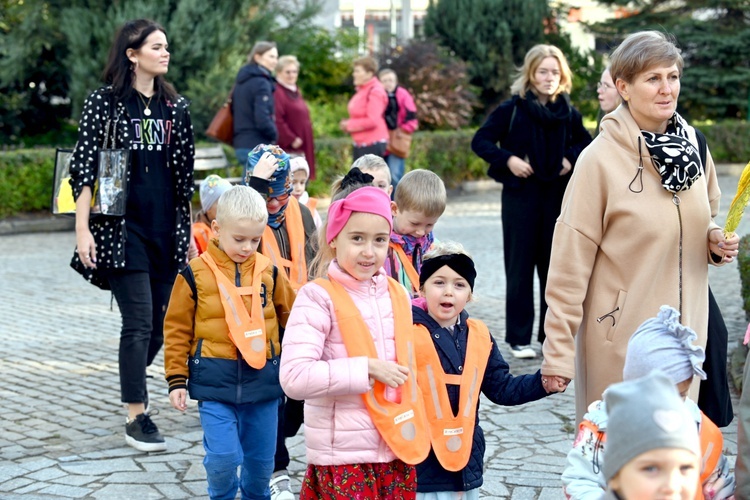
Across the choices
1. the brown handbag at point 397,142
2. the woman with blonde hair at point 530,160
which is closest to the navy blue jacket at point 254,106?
the brown handbag at point 397,142

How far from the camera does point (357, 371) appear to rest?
351 cm

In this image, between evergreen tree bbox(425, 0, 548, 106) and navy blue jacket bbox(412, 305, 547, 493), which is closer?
navy blue jacket bbox(412, 305, 547, 493)

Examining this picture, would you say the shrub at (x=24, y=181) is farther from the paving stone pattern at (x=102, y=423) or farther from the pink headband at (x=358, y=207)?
the pink headband at (x=358, y=207)

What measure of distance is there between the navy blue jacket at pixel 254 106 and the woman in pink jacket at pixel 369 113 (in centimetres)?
202

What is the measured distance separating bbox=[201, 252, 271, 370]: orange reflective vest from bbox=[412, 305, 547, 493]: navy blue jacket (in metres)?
0.80

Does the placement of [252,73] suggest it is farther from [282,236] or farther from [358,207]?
[358,207]

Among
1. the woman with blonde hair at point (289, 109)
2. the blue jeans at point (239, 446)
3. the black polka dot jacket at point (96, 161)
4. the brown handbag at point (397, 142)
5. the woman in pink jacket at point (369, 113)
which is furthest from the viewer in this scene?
the brown handbag at point (397, 142)

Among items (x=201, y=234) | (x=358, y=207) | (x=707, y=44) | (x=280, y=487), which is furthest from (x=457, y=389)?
(x=707, y=44)

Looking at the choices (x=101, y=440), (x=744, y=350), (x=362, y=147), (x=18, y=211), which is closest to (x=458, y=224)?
(x=362, y=147)

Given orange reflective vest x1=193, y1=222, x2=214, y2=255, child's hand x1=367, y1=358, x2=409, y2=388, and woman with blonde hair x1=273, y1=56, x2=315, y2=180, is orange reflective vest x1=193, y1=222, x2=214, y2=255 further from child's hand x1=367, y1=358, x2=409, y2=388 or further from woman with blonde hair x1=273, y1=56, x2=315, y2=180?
woman with blonde hair x1=273, y1=56, x2=315, y2=180

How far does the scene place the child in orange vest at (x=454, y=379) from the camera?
148 inches

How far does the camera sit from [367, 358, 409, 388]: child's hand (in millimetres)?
3525

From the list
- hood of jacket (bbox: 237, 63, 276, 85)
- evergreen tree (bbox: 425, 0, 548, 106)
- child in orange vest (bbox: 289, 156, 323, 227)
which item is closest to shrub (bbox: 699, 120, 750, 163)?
evergreen tree (bbox: 425, 0, 548, 106)

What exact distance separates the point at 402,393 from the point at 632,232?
3.06 feet
